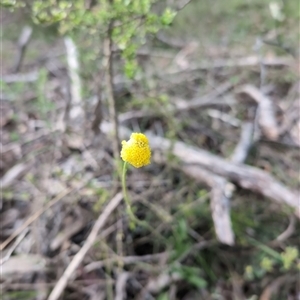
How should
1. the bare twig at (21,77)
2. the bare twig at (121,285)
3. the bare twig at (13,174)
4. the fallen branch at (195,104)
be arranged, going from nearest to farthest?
the bare twig at (121,285)
the bare twig at (13,174)
the fallen branch at (195,104)
the bare twig at (21,77)

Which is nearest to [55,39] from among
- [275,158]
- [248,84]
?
[248,84]

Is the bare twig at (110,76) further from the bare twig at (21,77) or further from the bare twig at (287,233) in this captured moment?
the bare twig at (21,77)

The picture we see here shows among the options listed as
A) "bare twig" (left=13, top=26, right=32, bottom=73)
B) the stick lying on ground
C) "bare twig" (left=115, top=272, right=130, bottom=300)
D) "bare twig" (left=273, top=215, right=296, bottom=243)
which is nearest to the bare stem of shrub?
the stick lying on ground

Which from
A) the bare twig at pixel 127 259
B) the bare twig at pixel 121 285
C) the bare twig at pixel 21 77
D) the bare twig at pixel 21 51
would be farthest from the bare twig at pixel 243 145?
the bare twig at pixel 21 51

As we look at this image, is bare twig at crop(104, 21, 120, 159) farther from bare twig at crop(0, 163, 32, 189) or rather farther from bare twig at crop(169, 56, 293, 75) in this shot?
bare twig at crop(169, 56, 293, 75)

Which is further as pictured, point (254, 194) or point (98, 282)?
point (254, 194)

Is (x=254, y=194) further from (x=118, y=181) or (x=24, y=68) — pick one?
(x=24, y=68)
